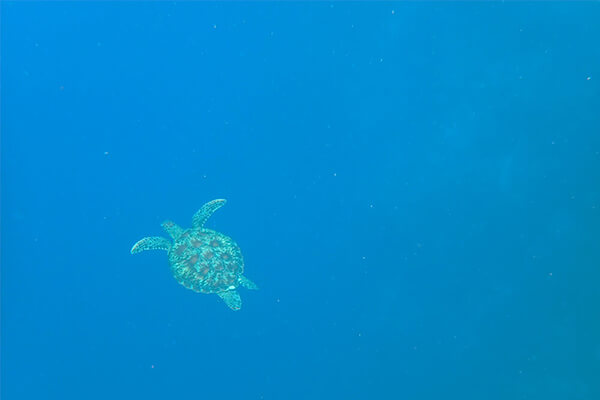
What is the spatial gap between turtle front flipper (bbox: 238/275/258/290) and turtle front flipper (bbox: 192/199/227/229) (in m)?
0.99

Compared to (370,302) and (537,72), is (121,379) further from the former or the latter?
(537,72)

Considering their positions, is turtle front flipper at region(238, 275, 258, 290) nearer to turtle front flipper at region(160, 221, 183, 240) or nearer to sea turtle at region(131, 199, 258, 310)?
sea turtle at region(131, 199, 258, 310)

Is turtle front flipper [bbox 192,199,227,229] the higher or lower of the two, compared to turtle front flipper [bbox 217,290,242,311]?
higher

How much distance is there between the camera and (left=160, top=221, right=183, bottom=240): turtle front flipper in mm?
7844

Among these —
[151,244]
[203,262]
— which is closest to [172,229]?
[151,244]

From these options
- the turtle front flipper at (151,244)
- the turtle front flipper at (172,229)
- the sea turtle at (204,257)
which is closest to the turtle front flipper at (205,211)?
the sea turtle at (204,257)

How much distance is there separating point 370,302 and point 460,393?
2.15 meters

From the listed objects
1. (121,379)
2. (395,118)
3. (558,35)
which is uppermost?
(558,35)

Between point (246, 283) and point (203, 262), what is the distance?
2.40ft

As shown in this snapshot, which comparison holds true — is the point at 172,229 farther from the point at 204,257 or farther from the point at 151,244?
the point at 204,257

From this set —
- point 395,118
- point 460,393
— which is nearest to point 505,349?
point 460,393

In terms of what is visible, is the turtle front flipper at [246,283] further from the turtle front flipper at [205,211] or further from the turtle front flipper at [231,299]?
the turtle front flipper at [205,211]

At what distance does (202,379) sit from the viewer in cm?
830

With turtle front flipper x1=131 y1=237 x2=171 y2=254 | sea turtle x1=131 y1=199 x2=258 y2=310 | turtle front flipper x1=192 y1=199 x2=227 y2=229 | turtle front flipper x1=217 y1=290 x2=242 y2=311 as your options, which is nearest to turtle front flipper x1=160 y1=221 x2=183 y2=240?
sea turtle x1=131 y1=199 x2=258 y2=310
